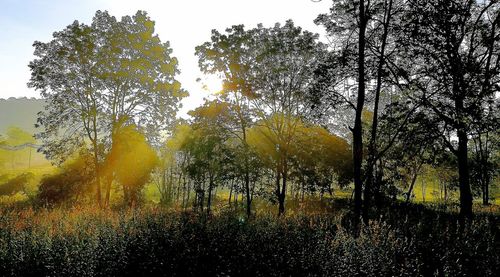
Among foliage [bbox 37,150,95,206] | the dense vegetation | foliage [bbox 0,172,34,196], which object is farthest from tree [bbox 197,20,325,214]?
foliage [bbox 0,172,34,196]

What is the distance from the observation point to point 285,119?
23500 millimetres

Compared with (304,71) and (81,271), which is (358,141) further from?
(304,71)

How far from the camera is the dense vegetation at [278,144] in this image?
702 centimetres

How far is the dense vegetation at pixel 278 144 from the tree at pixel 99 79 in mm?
99

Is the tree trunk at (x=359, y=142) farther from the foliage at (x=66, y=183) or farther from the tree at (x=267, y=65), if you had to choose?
the foliage at (x=66, y=183)

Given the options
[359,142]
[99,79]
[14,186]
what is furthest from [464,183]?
[14,186]

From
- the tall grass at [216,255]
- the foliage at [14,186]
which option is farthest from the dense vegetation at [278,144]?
the foliage at [14,186]

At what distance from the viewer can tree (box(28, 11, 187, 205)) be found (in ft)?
72.3

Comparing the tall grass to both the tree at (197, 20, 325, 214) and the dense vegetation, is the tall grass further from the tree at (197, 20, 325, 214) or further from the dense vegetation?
the tree at (197, 20, 325, 214)

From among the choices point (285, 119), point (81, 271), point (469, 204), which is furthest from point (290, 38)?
point (81, 271)

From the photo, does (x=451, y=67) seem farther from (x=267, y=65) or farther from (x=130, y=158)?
(x=130, y=158)

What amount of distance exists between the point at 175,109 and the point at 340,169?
689 inches

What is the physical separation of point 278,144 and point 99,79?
1341 cm

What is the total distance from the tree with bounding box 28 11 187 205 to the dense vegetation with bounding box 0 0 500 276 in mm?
99
